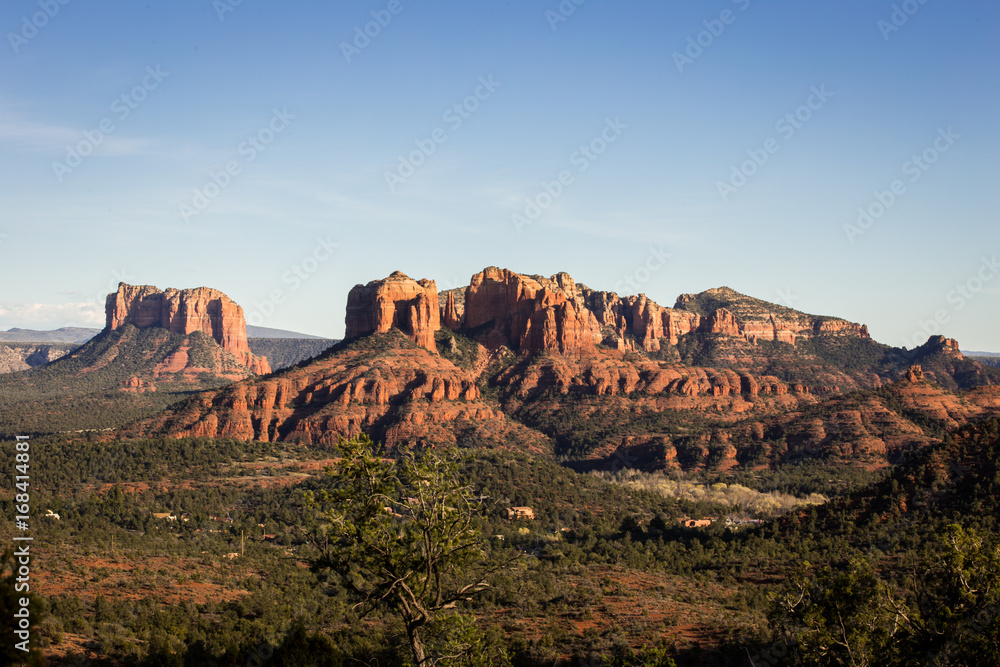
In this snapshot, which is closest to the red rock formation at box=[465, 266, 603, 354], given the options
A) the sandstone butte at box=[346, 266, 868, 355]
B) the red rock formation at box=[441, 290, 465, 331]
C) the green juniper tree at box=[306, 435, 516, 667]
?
the sandstone butte at box=[346, 266, 868, 355]

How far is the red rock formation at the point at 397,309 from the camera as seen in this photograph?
575 feet

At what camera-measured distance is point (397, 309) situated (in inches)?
7028

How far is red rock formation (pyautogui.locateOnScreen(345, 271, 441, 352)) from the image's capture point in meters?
175

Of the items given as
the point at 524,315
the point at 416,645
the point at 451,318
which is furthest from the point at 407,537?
the point at 451,318

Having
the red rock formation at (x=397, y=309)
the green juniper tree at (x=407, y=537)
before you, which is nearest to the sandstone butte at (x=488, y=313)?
the red rock formation at (x=397, y=309)

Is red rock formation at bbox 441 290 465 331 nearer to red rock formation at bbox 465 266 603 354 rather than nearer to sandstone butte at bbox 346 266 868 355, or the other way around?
sandstone butte at bbox 346 266 868 355

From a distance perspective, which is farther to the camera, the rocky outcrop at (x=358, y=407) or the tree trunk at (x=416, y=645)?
the rocky outcrop at (x=358, y=407)

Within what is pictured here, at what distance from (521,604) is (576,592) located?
4.19 m

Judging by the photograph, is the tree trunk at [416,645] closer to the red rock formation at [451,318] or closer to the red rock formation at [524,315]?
the red rock formation at [524,315]

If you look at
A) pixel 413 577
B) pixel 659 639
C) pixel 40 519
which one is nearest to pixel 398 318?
pixel 40 519

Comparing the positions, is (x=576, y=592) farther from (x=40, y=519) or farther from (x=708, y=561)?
(x=40, y=519)

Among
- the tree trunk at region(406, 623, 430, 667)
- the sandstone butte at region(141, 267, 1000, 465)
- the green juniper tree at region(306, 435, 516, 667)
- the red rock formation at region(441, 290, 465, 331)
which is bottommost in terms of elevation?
the tree trunk at region(406, 623, 430, 667)

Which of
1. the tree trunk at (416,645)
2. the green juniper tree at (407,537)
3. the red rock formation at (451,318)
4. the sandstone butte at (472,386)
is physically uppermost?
the red rock formation at (451,318)

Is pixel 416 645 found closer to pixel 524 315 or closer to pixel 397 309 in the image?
pixel 397 309
